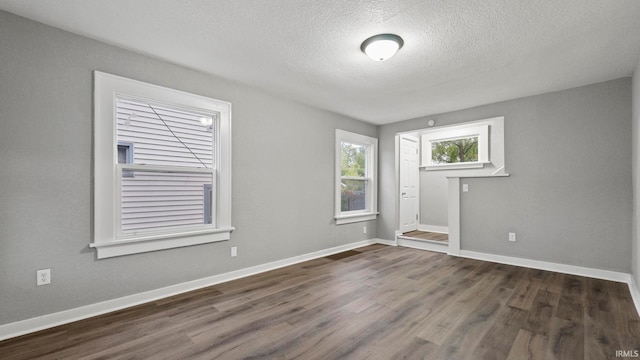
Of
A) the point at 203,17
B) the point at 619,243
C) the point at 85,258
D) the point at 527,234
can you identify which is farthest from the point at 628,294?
the point at 85,258

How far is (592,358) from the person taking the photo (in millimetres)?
1910

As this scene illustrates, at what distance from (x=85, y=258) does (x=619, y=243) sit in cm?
588

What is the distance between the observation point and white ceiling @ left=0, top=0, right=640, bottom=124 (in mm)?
2113

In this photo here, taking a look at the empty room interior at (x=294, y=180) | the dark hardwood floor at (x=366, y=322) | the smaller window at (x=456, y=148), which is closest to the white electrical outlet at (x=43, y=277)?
the empty room interior at (x=294, y=180)

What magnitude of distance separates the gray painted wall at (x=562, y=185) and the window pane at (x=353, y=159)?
1939mm

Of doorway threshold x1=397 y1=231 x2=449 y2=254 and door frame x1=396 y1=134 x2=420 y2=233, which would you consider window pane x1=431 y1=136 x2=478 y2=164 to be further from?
doorway threshold x1=397 y1=231 x2=449 y2=254

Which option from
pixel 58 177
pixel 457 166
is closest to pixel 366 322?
pixel 58 177

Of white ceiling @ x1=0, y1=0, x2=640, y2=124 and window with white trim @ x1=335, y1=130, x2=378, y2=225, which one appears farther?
window with white trim @ x1=335, y1=130, x2=378, y2=225

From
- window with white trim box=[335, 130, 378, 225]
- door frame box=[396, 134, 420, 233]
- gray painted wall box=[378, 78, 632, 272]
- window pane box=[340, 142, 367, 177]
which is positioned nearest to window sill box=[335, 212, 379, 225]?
window with white trim box=[335, 130, 378, 225]

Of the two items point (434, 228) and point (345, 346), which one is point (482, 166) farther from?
point (345, 346)

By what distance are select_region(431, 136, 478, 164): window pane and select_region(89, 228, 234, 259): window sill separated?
4.49 m

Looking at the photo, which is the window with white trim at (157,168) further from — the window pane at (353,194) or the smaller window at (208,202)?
the window pane at (353,194)

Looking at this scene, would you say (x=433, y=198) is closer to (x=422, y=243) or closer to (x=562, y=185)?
(x=422, y=243)

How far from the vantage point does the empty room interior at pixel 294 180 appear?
217 cm
